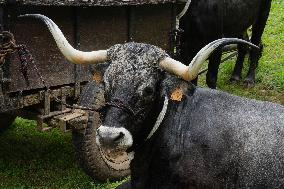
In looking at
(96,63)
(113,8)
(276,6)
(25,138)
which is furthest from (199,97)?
(276,6)

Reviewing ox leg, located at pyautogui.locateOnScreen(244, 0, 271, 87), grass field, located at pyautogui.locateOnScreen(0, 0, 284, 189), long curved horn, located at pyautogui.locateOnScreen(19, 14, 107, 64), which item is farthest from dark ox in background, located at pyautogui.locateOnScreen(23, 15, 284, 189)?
ox leg, located at pyautogui.locateOnScreen(244, 0, 271, 87)

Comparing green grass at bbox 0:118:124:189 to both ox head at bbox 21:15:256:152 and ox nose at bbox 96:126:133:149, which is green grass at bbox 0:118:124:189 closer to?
ox head at bbox 21:15:256:152

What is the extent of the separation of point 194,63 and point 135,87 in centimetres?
44

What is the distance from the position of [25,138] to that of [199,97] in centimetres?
355

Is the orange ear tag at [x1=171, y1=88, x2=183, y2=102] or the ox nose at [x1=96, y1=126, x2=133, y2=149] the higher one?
the orange ear tag at [x1=171, y1=88, x2=183, y2=102]

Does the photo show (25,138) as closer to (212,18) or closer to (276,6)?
(212,18)

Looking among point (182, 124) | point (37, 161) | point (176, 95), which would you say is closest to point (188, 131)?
point (182, 124)

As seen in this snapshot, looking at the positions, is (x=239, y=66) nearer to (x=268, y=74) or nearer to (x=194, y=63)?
(x=268, y=74)

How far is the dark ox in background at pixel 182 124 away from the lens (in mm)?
3930

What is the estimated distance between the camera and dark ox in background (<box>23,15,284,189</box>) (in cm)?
393

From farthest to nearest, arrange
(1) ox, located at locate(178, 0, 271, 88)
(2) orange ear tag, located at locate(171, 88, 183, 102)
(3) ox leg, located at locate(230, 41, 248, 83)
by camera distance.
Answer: (3) ox leg, located at locate(230, 41, 248, 83), (1) ox, located at locate(178, 0, 271, 88), (2) orange ear tag, located at locate(171, 88, 183, 102)

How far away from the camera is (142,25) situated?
6.34 m

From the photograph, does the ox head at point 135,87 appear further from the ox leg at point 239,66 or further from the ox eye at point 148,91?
the ox leg at point 239,66

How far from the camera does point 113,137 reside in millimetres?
3707
